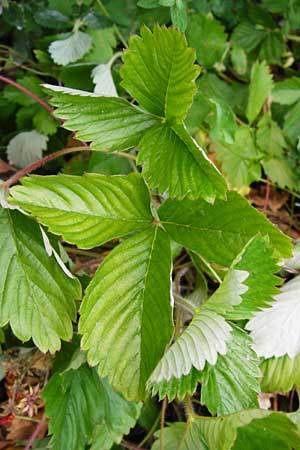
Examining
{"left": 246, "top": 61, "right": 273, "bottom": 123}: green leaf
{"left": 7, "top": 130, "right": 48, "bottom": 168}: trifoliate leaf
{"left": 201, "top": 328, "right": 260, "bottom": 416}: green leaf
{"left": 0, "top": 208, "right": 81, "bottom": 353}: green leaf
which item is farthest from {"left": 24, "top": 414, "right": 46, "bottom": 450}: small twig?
{"left": 246, "top": 61, "right": 273, "bottom": 123}: green leaf

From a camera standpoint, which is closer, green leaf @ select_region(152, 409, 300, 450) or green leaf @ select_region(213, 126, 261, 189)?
green leaf @ select_region(152, 409, 300, 450)

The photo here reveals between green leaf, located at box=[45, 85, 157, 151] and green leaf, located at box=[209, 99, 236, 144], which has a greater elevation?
green leaf, located at box=[45, 85, 157, 151]

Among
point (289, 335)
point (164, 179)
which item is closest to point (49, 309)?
point (164, 179)

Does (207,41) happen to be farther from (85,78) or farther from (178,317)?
(178,317)

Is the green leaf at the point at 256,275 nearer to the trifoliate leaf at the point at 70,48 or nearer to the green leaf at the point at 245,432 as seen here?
the green leaf at the point at 245,432

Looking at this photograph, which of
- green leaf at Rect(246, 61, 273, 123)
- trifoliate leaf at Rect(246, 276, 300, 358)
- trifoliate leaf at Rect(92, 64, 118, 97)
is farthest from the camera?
green leaf at Rect(246, 61, 273, 123)

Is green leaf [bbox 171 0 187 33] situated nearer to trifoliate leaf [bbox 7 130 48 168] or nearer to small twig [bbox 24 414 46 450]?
trifoliate leaf [bbox 7 130 48 168]
